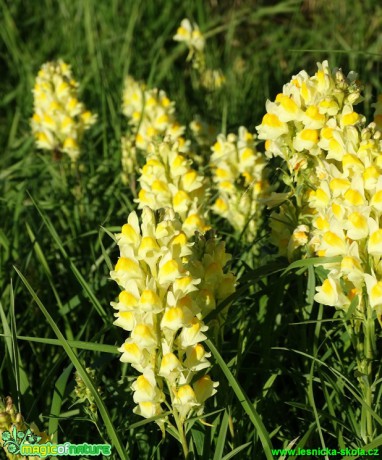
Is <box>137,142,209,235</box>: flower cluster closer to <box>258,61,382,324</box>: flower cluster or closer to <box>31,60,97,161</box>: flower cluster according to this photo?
<box>258,61,382,324</box>: flower cluster

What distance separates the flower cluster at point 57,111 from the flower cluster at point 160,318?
228 centimetres

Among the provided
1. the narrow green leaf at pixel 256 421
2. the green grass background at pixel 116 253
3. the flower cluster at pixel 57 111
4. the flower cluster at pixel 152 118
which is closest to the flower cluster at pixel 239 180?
the green grass background at pixel 116 253

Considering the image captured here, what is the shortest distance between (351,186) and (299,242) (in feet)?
1.35

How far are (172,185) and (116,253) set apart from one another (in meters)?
0.91

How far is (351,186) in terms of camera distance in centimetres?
238

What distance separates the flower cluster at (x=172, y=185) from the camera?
306 cm

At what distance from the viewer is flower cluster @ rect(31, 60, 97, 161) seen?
446 centimetres

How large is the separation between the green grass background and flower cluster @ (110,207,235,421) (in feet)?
0.36

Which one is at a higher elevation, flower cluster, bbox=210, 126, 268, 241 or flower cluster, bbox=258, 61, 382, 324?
flower cluster, bbox=258, 61, 382, 324

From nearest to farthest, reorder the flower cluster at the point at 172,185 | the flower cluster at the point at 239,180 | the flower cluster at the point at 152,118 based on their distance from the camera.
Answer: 1. the flower cluster at the point at 172,185
2. the flower cluster at the point at 239,180
3. the flower cluster at the point at 152,118

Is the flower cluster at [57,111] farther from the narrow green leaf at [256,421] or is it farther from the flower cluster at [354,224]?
the narrow green leaf at [256,421]

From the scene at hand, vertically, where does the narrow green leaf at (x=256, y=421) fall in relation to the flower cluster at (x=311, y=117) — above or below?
below

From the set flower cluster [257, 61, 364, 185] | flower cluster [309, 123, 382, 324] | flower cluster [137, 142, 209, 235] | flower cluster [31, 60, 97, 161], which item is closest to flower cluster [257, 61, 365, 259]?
flower cluster [257, 61, 364, 185]

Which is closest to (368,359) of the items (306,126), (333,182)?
(333,182)
